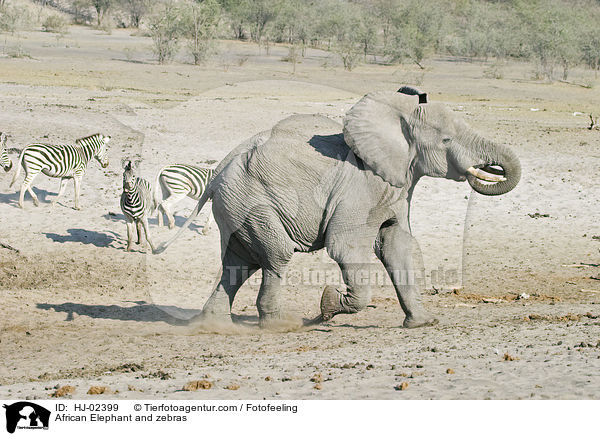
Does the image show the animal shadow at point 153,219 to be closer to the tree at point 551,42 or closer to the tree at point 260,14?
the tree at point 551,42

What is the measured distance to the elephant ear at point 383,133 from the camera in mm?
7590

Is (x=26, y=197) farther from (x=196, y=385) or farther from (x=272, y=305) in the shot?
(x=196, y=385)

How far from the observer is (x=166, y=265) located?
1115cm

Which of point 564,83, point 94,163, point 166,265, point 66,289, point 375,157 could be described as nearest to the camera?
point 375,157

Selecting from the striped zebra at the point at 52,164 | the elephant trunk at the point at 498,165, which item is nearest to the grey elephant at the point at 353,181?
the elephant trunk at the point at 498,165

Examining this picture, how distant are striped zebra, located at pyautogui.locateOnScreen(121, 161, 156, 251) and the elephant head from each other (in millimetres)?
4557

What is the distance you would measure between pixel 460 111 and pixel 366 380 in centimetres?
1996

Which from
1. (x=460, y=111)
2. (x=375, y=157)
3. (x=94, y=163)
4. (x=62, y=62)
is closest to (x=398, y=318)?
(x=375, y=157)

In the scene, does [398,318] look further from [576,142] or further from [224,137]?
[576,142]

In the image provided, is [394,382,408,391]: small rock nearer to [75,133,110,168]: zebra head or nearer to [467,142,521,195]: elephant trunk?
[467,142,521,195]: elephant trunk

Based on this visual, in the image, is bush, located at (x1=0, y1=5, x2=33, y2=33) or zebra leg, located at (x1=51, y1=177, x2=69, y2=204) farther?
bush, located at (x1=0, y1=5, x2=33, y2=33)

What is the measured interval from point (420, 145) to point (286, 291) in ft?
10.5

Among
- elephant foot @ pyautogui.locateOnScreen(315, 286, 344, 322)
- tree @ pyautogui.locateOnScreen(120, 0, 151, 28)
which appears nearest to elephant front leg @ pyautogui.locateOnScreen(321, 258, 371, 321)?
elephant foot @ pyautogui.locateOnScreen(315, 286, 344, 322)
